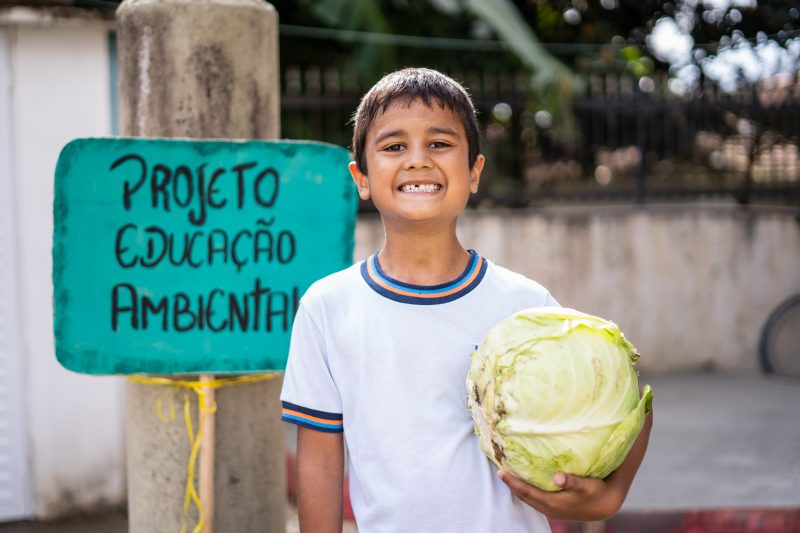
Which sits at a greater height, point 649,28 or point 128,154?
point 649,28

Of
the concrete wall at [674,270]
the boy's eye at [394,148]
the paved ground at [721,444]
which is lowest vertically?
the paved ground at [721,444]

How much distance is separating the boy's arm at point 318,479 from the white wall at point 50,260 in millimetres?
2976

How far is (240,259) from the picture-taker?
8.29 ft

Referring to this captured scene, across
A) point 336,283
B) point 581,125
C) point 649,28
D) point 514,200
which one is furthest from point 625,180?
point 336,283

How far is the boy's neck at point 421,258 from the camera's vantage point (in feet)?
6.59

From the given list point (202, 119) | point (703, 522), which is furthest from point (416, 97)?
point (703, 522)

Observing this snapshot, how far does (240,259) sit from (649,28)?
9050 millimetres

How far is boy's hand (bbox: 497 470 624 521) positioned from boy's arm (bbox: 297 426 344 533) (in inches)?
16.4

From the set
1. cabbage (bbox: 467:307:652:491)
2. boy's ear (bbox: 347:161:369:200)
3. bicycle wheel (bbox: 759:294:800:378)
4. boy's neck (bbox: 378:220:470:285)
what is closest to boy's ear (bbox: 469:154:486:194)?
boy's neck (bbox: 378:220:470:285)

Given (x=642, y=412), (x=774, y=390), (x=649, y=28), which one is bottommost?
(x=774, y=390)

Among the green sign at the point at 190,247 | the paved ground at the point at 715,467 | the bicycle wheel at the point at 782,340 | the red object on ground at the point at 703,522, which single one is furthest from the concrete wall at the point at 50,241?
the bicycle wheel at the point at 782,340

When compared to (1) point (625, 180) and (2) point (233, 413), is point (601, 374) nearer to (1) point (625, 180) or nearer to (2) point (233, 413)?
(2) point (233, 413)

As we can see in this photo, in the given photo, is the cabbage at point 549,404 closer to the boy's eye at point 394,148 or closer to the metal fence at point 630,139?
the boy's eye at point 394,148

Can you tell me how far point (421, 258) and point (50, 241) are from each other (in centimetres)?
310
